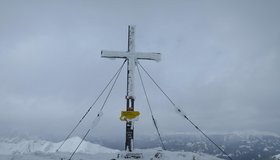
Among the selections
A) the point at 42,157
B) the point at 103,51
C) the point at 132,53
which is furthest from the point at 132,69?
the point at 42,157

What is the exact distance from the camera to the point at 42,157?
64.4 feet

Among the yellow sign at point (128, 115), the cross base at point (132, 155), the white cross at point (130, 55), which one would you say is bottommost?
the cross base at point (132, 155)

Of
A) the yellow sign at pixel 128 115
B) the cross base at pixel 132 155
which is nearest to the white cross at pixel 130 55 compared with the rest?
the yellow sign at pixel 128 115

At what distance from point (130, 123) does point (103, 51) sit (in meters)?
5.23

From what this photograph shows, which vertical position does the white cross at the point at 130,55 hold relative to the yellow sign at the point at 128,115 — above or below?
above

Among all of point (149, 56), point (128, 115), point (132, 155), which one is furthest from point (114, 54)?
point (132, 155)

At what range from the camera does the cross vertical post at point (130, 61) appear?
63.0 ft

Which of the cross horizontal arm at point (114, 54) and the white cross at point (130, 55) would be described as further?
the cross horizontal arm at point (114, 54)

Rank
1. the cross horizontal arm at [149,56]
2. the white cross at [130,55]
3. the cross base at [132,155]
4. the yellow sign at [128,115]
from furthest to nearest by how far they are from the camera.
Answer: the cross horizontal arm at [149,56]
the white cross at [130,55]
the yellow sign at [128,115]
the cross base at [132,155]

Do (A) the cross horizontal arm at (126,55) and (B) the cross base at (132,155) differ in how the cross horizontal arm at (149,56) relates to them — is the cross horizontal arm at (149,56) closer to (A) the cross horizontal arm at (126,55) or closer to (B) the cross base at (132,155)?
(A) the cross horizontal arm at (126,55)

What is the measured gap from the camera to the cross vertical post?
63.0 ft

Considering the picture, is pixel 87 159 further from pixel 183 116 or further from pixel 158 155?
pixel 183 116

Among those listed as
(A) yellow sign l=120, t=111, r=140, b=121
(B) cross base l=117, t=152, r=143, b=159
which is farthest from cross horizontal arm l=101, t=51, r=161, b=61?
(B) cross base l=117, t=152, r=143, b=159

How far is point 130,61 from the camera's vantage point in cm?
2017
